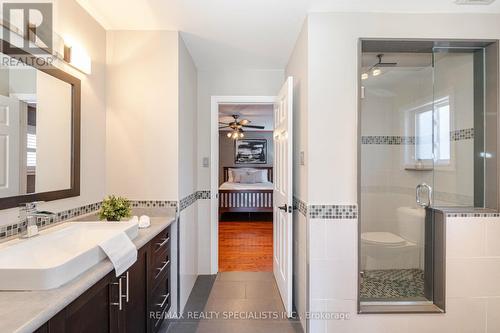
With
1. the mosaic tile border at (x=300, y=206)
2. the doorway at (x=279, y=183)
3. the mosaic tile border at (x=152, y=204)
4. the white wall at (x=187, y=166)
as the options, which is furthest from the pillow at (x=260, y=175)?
the mosaic tile border at (x=152, y=204)

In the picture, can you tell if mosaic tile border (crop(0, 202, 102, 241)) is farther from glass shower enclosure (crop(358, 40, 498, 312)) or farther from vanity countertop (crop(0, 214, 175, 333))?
glass shower enclosure (crop(358, 40, 498, 312))

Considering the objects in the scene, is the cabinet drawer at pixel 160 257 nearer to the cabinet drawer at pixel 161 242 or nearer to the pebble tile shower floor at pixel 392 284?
the cabinet drawer at pixel 161 242

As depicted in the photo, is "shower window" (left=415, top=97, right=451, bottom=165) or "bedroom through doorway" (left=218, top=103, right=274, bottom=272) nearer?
"shower window" (left=415, top=97, right=451, bottom=165)

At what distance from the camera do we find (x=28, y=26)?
4.45ft

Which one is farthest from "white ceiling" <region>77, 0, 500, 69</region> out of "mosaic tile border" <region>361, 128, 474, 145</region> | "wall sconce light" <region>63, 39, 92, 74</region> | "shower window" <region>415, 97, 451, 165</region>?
"mosaic tile border" <region>361, 128, 474, 145</region>

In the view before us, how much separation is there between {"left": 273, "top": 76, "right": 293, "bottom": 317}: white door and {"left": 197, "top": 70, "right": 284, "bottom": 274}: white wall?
52 cm

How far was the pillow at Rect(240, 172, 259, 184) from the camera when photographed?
22.5 feet

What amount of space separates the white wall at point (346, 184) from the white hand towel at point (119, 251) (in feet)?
3.86

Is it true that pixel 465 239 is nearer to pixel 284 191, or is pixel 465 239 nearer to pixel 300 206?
pixel 300 206

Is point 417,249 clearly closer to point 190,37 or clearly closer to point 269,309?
point 269,309

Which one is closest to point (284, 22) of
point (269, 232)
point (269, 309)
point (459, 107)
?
point (459, 107)

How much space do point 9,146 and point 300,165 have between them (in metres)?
1.82

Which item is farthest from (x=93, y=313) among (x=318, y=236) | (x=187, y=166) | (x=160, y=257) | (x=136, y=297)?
(x=187, y=166)

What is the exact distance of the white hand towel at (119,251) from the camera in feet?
3.80
